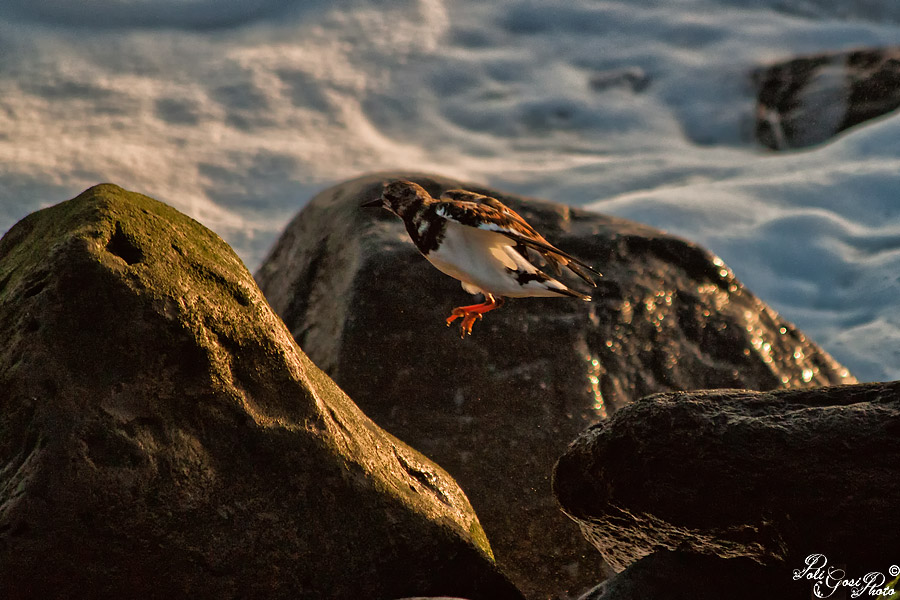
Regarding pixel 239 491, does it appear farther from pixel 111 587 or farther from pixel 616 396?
pixel 616 396

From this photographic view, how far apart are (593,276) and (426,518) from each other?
9.48 ft

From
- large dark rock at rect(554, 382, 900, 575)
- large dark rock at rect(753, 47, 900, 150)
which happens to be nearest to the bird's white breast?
large dark rock at rect(554, 382, 900, 575)

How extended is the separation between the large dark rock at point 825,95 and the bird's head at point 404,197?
11.6 m

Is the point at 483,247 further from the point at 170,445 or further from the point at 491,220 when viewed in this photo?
the point at 170,445

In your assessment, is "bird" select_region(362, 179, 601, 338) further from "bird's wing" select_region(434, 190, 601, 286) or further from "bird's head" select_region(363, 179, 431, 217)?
"bird's head" select_region(363, 179, 431, 217)

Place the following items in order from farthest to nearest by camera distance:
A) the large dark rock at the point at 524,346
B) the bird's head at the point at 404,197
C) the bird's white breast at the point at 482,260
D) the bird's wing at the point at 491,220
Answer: the large dark rock at the point at 524,346
the bird's head at the point at 404,197
the bird's white breast at the point at 482,260
the bird's wing at the point at 491,220

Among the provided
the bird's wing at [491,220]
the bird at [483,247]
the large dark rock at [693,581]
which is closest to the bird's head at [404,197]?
the bird at [483,247]

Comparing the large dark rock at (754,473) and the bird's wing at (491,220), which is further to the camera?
the bird's wing at (491,220)

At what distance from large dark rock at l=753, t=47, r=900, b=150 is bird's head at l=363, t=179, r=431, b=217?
1157cm

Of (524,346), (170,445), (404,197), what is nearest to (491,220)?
(404,197)

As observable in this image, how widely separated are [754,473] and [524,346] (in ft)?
8.21

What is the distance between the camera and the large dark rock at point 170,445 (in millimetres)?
3373

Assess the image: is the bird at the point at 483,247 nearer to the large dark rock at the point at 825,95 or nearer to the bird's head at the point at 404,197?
the bird's head at the point at 404,197

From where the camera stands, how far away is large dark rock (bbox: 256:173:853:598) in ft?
18.2
